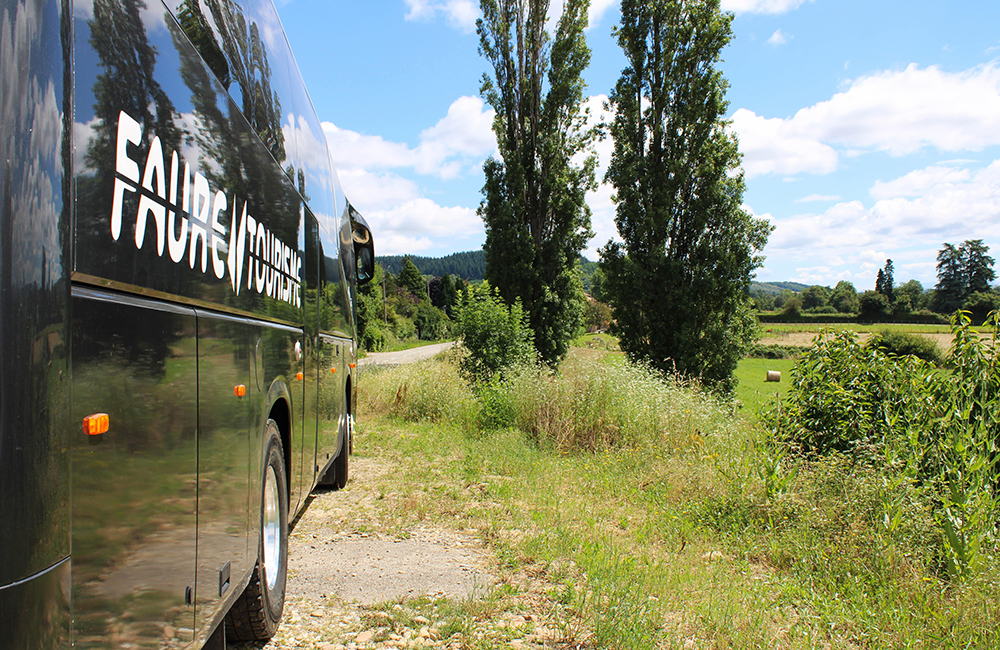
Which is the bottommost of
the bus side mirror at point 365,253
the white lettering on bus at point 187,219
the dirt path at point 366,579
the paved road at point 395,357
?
the paved road at point 395,357

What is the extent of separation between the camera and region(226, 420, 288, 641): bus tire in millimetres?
3283

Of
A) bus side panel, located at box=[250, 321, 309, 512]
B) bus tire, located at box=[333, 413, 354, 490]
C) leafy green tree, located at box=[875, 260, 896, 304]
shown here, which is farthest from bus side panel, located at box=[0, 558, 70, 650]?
leafy green tree, located at box=[875, 260, 896, 304]

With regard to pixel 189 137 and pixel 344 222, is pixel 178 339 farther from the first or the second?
pixel 344 222

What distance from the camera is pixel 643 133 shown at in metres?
18.8

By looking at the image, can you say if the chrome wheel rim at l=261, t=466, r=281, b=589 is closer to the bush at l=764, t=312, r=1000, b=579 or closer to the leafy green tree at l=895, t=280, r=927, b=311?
the bush at l=764, t=312, r=1000, b=579

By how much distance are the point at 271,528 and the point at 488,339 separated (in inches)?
403

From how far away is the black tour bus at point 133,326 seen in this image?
52.6 inches

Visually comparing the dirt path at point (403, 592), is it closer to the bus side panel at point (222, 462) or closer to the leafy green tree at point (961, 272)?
the bus side panel at point (222, 462)

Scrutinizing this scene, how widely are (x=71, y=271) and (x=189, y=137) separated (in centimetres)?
89

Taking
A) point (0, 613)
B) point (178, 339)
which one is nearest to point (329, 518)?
point (178, 339)

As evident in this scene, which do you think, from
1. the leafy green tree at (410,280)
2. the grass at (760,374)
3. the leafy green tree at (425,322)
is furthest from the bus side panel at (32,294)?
the leafy green tree at (410,280)

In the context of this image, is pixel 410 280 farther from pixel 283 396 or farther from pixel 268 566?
pixel 268 566

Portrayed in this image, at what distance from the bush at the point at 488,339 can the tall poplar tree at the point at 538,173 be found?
16.2 ft

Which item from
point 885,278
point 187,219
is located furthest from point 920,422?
point 885,278
